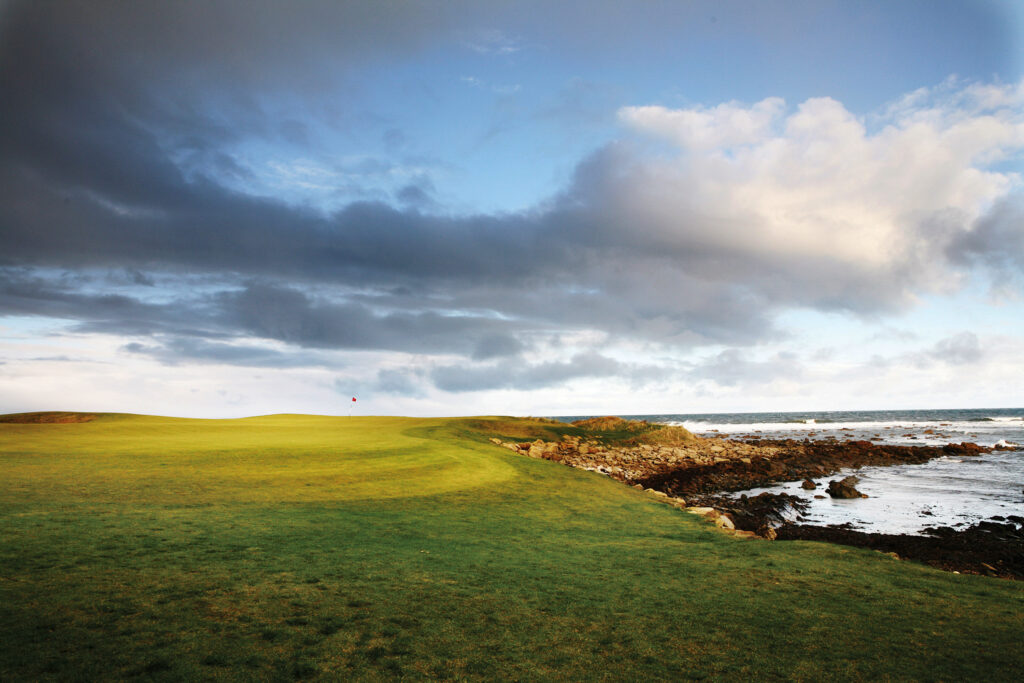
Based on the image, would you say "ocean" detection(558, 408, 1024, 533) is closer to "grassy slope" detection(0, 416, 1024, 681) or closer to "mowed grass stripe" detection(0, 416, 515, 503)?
"grassy slope" detection(0, 416, 1024, 681)

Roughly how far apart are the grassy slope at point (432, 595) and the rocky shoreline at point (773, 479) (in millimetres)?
4913

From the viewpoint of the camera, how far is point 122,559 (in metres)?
7.63

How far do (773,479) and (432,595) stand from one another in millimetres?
30633

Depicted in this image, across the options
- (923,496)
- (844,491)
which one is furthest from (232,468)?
(923,496)

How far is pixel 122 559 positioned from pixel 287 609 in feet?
10.7

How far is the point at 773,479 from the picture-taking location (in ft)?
105

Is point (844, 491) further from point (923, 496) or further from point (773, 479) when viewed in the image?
point (773, 479)

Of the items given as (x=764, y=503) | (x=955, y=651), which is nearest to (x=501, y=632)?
(x=955, y=651)

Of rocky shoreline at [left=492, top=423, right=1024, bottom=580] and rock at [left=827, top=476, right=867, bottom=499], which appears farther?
rock at [left=827, top=476, right=867, bottom=499]

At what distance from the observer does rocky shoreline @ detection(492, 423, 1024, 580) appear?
14383 mm

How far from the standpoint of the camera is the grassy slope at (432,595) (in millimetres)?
5176

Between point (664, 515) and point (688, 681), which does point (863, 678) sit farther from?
point (664, 515)

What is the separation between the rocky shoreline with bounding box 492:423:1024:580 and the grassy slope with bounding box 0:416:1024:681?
16.1ft

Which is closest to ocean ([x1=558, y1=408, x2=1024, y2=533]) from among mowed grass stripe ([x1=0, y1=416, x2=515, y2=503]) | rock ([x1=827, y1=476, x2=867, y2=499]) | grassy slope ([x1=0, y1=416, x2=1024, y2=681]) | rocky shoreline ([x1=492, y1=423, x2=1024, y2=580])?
rock ([x1=827, y1=476, x2=867, y2=499])
